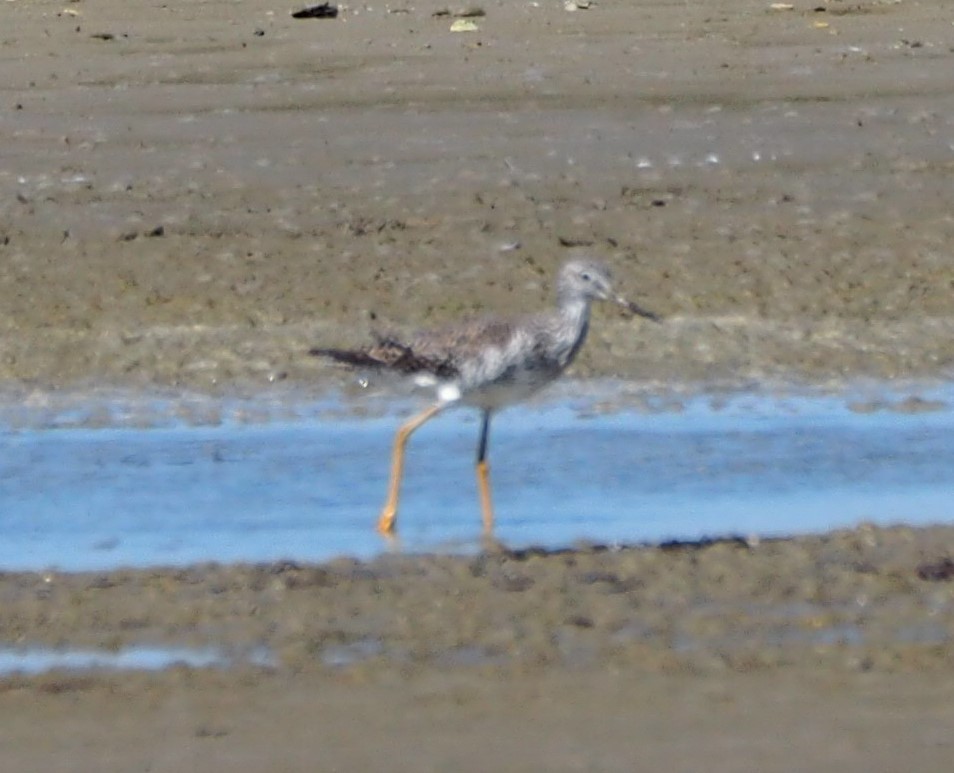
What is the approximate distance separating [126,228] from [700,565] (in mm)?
5682

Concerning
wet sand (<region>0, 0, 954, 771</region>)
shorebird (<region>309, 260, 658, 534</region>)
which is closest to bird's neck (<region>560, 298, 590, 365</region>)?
shorebird (<region>309, 260, 658, 534</region>)

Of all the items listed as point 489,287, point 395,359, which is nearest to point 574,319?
point 395,359

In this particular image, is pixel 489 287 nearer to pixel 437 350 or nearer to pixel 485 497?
pixel 437 350

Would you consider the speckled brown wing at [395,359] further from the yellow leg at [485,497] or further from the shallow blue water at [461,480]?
the shallow blue water at [461,480]

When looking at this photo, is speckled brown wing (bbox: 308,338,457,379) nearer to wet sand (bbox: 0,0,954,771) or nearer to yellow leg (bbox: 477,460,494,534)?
yellow leg (bbox: 477,460,494,534)

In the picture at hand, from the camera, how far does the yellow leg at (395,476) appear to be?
6.95 m

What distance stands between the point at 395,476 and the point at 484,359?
0.48m

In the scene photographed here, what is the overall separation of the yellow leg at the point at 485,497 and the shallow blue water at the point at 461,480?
0.15 ft

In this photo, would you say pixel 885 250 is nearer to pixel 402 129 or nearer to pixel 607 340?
pixel 607 340

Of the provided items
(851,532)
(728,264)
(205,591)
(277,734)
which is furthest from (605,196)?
(277,734)

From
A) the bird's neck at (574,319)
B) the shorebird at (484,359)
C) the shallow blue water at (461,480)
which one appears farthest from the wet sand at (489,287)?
the bird's neck at (574,319)

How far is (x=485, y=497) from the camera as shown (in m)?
7.07

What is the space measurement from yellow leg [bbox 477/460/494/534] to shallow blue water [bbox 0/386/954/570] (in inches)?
1.8

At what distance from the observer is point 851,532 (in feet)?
21.2
